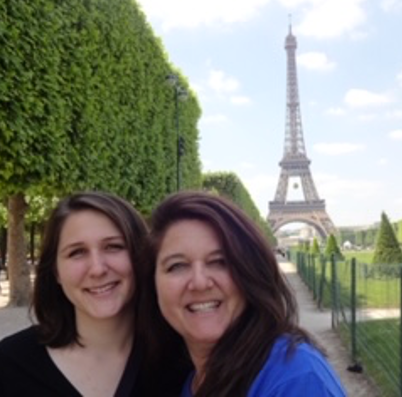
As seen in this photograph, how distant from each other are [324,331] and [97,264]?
1064 cm

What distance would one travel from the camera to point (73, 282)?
97.2 inches

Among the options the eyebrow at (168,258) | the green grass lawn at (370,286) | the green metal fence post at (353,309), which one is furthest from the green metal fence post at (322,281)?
the eyebrow at (168,258)

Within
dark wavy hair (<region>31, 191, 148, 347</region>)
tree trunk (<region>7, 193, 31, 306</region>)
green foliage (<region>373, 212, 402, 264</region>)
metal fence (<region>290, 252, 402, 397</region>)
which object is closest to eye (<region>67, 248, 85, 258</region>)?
dark wavy hair (<region>31, 191, 148, 347</region>)

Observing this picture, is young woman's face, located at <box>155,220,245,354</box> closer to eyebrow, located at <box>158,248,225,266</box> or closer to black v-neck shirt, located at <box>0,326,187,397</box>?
eyebrow, located at <box>158,248,225,266</box>

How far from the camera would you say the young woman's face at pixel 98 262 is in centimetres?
244

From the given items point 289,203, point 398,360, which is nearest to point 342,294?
point 398,360

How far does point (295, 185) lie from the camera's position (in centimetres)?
8906

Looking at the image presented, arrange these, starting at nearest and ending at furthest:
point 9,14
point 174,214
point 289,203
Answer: point 174,214
point 9,14
point 289,203

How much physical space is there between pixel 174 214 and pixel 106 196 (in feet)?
2.44

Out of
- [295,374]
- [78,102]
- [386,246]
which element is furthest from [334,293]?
[386,246]

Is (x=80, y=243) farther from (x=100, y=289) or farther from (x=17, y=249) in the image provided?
(x=17, y=249)

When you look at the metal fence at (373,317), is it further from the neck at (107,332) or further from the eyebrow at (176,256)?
the eyebrow at (176,256)

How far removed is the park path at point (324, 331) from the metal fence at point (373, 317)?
16 cm

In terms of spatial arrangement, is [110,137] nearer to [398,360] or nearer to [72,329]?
[398,360]
